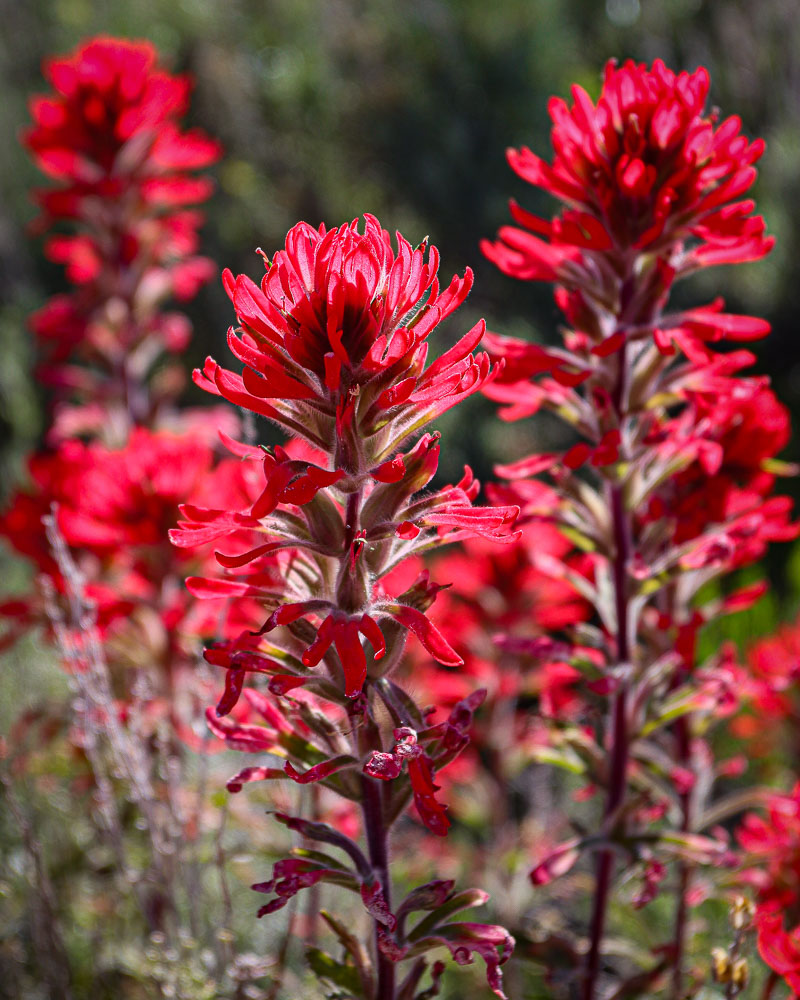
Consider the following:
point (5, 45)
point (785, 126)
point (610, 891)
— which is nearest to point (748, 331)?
point (610, 891)

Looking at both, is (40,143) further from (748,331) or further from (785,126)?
(785,126)

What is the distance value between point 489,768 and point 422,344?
128 centimetres

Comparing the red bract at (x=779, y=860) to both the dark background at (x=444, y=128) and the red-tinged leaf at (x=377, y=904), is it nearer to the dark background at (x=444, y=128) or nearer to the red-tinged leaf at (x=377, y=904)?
the red-tinged leaf at (x=377, y=904)

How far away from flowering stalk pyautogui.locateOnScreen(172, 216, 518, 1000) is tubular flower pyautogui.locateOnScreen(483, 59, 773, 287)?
25 cm

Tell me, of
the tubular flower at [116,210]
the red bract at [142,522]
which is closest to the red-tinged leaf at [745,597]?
the red bract at [142,522]

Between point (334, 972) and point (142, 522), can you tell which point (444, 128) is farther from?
point (334, 972)

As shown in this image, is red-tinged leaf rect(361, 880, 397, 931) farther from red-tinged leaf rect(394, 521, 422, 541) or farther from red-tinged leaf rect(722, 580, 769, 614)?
red-tinged leaf rect(722, 580, 769, 614)

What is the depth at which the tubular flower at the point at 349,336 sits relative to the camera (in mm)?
648

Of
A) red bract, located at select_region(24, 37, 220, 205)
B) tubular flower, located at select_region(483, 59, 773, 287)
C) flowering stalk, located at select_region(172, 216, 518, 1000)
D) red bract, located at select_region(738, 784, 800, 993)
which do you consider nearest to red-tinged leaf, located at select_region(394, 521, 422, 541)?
flowering stalk, located at select_region(172, 216, 518, 1000)

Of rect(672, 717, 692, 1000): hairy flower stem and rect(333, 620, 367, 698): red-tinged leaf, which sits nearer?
rect(333, 620, 367, 698): red-tinged leaf

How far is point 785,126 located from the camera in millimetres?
3734

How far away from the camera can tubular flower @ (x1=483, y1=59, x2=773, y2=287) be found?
0.85 meters

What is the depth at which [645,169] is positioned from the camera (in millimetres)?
831

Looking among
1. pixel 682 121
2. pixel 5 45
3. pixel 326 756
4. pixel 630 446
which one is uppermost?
pixel 5 45
